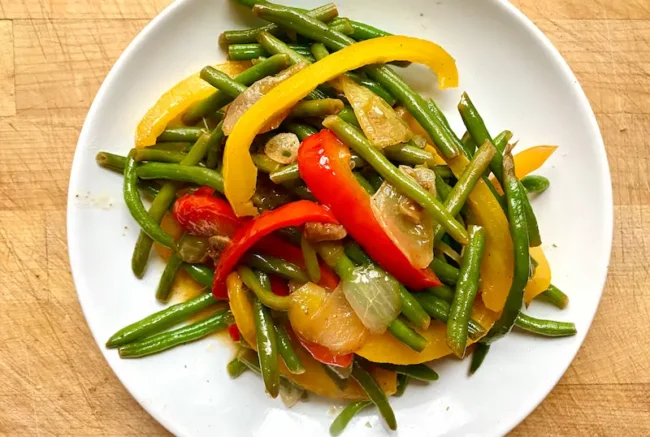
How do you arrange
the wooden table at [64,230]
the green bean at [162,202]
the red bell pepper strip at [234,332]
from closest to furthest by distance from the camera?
the green bean at [162,202]
the red bell pepper strip at [234,332]
the wooden table at [64,230]

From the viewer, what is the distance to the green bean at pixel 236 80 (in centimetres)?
219

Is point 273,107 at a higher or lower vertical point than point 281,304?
higher

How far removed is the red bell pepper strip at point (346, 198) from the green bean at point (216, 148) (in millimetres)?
320

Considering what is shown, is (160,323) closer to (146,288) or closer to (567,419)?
(146,288)

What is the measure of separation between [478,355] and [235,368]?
941mm

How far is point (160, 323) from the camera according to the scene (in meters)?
2.38

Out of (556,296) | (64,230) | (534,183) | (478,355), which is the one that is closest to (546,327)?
(556,296)

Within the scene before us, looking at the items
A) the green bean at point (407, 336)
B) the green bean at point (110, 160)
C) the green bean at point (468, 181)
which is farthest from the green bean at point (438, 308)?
the green bean at point (110, 160)

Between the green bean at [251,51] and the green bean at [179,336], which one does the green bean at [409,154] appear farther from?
the green bean at [179,336]

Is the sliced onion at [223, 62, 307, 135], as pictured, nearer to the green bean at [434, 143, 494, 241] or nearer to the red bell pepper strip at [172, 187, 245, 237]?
the red bell pepper strip at [172, 187, 245, 237]

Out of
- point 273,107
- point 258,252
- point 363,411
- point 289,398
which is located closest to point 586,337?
point 363,411

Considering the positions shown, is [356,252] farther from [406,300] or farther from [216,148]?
[216,148]

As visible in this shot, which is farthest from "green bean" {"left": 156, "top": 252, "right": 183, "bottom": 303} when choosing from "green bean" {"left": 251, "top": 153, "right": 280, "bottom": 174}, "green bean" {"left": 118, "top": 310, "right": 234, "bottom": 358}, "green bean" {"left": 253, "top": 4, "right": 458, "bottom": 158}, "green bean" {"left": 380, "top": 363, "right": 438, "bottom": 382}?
"green bean" {"left": 253, "top": 4, "right": 458, "bottom": 158}

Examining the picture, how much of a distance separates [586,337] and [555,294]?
0.39m
